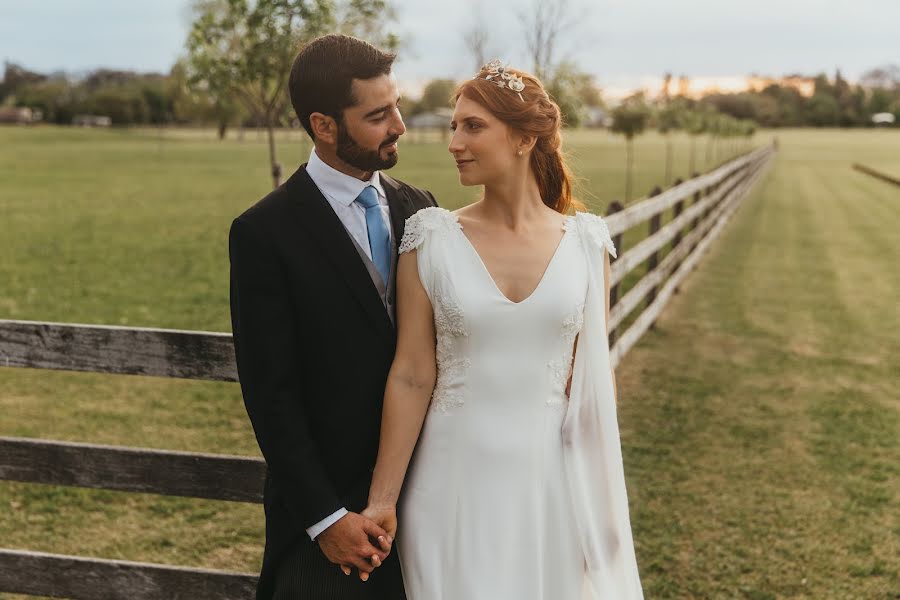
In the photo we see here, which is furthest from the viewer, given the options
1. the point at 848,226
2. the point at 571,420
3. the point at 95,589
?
the point at 848,226

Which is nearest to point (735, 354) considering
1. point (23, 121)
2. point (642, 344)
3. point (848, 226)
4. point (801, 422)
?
point (642, 344)

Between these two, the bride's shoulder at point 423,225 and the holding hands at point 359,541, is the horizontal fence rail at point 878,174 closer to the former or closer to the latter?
the bride's shoulder at point 423,225

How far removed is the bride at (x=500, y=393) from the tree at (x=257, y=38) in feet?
33.6

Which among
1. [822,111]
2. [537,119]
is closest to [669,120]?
[537,119]

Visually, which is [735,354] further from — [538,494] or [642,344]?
[538,494]

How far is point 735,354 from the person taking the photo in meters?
8.64

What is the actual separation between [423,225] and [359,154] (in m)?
0.25

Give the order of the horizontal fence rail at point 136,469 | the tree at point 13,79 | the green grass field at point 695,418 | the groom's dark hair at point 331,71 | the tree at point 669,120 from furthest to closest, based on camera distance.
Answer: the tree at point 13,79
the tree at point 669,120
the green grass field at point 695,418
the horizontal fence rail at point 136,469
the groom's dark hair at point 331,71

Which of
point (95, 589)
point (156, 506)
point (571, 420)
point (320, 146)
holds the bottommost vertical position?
point (156, 506)

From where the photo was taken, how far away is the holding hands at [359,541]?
7.37 ft

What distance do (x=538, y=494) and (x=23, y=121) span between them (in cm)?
12096

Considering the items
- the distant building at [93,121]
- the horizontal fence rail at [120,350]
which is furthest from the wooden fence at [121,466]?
the distant building at [93,121]

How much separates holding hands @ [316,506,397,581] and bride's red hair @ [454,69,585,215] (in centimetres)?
104

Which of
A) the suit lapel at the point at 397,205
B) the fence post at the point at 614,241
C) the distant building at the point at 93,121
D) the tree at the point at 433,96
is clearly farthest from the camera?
the tree at the point at 433,96
